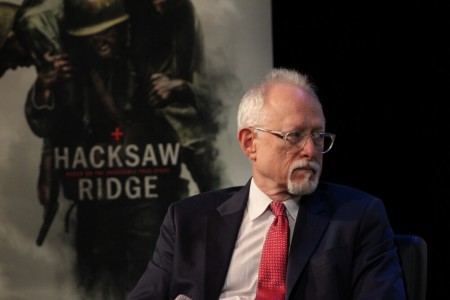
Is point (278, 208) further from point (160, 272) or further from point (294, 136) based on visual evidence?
point (160, 272)

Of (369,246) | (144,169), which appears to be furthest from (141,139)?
(369,246)

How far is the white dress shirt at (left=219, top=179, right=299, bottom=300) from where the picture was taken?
2.44 metres

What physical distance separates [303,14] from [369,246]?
5.94ft

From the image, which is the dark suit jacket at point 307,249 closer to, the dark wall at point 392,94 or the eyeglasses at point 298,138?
the eyeglasses at point 298,138

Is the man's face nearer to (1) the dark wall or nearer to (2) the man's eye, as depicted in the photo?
(2) the man's eye

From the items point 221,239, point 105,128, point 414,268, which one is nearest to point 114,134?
point 105,128

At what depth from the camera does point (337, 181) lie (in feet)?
12.8

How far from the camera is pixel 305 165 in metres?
2.35

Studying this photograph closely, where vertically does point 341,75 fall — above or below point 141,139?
above

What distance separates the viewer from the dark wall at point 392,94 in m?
3.77

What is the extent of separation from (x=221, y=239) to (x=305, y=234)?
0.96 feet

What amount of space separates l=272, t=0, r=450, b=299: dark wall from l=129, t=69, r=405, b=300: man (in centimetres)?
136

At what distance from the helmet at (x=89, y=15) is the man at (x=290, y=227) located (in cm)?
160

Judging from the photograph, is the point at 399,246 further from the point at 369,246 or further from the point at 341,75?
the point at 341,75
